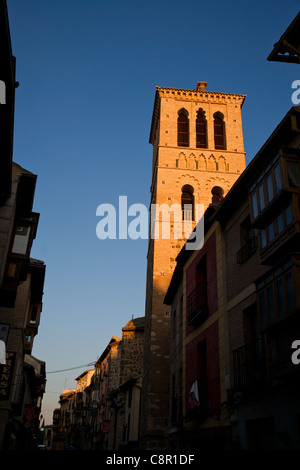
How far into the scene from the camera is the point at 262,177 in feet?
32.1

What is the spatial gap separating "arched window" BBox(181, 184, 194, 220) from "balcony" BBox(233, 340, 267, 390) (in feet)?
64.3

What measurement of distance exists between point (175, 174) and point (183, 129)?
18.0 ft

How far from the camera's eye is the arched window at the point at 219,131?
3419 cm

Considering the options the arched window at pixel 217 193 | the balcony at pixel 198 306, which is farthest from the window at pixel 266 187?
the arched window at pixel 217 193

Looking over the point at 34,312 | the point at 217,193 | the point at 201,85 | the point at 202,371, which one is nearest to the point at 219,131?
the point at 201,85

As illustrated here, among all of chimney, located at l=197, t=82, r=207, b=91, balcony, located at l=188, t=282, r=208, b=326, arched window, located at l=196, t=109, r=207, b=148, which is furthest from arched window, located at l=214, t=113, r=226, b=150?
balcony, located at l=188, t=282, r=208, b=326

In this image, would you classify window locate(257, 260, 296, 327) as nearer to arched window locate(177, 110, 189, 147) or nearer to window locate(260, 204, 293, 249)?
window locate(260, 204, 293, 249)

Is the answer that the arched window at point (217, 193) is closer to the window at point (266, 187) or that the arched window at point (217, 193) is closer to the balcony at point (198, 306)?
the balcony at point (198, 306)

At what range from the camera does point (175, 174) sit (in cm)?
3138

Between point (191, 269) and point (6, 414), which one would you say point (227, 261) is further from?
point (6, 414)

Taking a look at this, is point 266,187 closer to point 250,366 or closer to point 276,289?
point 276,289

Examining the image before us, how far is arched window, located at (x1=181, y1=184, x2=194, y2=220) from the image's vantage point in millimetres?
29697

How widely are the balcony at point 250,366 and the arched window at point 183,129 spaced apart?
25491 millimetres

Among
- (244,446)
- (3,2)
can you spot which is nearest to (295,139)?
(3,2)
